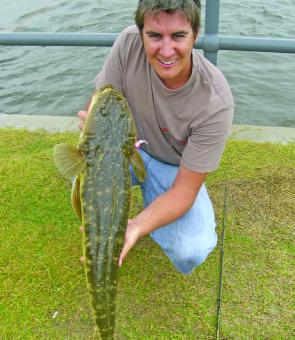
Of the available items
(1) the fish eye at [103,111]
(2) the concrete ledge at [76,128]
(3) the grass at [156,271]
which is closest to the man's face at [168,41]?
(1) the fish eye at [103,111]

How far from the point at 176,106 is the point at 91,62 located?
7095 millimetres

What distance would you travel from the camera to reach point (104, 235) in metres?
2.63

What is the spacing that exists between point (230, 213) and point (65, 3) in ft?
35.2

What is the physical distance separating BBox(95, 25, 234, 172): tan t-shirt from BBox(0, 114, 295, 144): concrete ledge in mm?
1971

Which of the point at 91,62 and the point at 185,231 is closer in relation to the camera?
the point at 185,231

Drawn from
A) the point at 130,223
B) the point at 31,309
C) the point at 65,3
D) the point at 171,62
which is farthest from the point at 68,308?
the point at 65,3

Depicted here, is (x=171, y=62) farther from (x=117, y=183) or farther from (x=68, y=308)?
(x=68, y=308)

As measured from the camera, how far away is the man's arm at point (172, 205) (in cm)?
298

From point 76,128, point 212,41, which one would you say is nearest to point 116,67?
point 212,41

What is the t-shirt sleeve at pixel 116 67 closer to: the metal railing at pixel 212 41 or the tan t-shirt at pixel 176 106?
the tan t-shirt at pixel 176 106

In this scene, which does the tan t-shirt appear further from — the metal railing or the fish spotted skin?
the metal railing

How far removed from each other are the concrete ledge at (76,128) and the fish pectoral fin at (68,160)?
274 cm

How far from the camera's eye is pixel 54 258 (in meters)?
3.69

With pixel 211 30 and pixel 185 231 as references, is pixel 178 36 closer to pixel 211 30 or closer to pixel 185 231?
pixel 185 231
